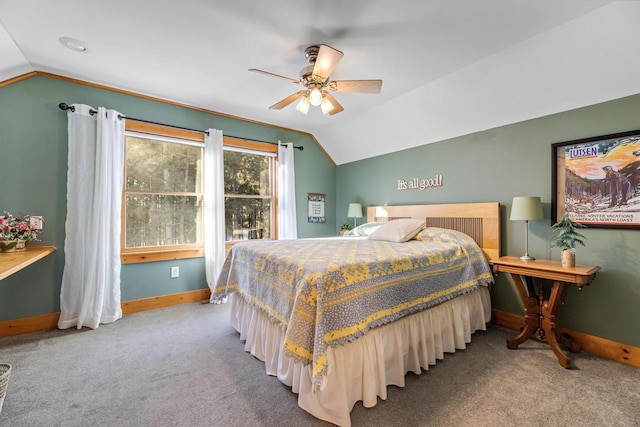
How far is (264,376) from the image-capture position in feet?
6.62

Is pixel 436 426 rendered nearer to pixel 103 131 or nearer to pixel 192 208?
pixel 192 208

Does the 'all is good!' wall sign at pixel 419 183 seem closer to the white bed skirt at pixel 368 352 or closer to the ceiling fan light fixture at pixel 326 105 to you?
the white bed skirt at pixel 368 352

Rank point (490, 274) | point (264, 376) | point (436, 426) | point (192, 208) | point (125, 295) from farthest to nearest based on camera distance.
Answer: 1. point (192, 208)
2. point (125, 295)
3. point (490, 274)
4. point (264, 376)
5. point (436, 426)

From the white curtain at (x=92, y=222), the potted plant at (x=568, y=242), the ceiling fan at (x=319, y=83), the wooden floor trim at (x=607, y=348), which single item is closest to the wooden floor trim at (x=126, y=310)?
the white curtain at (x=92, y=222)

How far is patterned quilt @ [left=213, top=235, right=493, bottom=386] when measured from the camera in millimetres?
1527

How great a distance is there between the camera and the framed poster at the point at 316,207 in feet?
16.0

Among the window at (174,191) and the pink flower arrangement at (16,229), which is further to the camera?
the window at (174,191)

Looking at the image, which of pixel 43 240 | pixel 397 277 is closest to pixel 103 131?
pixel 43 240

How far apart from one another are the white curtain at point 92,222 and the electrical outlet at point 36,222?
205 mm

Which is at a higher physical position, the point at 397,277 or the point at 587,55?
the point at 587,55

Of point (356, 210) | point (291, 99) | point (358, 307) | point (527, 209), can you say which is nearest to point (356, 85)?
point (291, 99)

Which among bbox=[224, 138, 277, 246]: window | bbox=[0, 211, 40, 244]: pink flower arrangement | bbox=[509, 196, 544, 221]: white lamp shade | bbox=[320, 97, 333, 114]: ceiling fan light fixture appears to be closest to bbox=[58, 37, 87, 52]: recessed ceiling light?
bbox=[0, 211, 40, 244]: pink flower arrangement

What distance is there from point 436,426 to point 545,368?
1220 mm

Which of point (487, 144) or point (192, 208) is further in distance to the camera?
point (192, 208)
